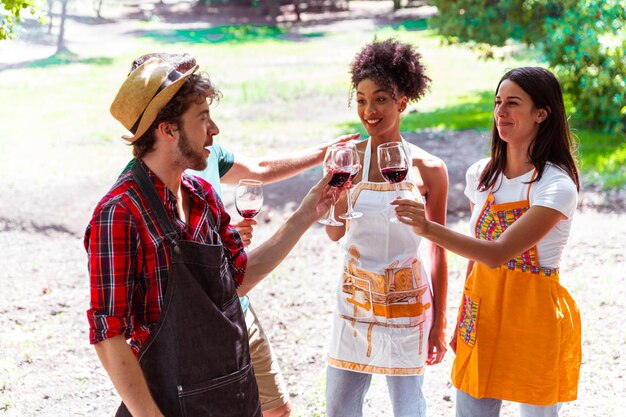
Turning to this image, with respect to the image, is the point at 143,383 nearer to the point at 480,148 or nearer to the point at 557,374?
the point at 557,374

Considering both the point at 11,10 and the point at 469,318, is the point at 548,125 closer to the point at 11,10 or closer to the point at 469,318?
the point at 469,318

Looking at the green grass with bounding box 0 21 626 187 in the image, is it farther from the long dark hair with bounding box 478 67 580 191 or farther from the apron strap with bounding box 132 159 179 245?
the apron strap with bounding box 132 159 179 245

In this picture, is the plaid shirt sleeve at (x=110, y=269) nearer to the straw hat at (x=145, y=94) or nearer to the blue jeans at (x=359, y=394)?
the straw hat at (x=145, y=94)

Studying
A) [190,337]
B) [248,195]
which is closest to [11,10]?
[248,195]

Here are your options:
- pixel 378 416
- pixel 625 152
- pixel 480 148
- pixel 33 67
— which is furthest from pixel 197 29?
pixel 378 416

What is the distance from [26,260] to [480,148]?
801cm

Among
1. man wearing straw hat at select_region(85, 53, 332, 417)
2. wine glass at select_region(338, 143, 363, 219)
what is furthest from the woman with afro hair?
man wearing straw hat at select_region(85, 53, 332, 417)

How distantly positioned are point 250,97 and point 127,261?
17.5 metres

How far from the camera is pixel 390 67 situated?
3.65 m

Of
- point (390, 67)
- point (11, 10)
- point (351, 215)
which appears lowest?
point (351, 215)

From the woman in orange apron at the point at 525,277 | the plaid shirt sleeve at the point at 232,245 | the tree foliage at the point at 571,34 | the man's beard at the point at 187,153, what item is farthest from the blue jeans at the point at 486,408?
the tree foliage at the point at 571,34

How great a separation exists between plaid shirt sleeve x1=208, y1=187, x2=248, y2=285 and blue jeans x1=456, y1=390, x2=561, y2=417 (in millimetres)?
1220

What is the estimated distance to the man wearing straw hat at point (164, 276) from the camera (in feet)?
7.80

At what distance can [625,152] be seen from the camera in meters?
12.5
